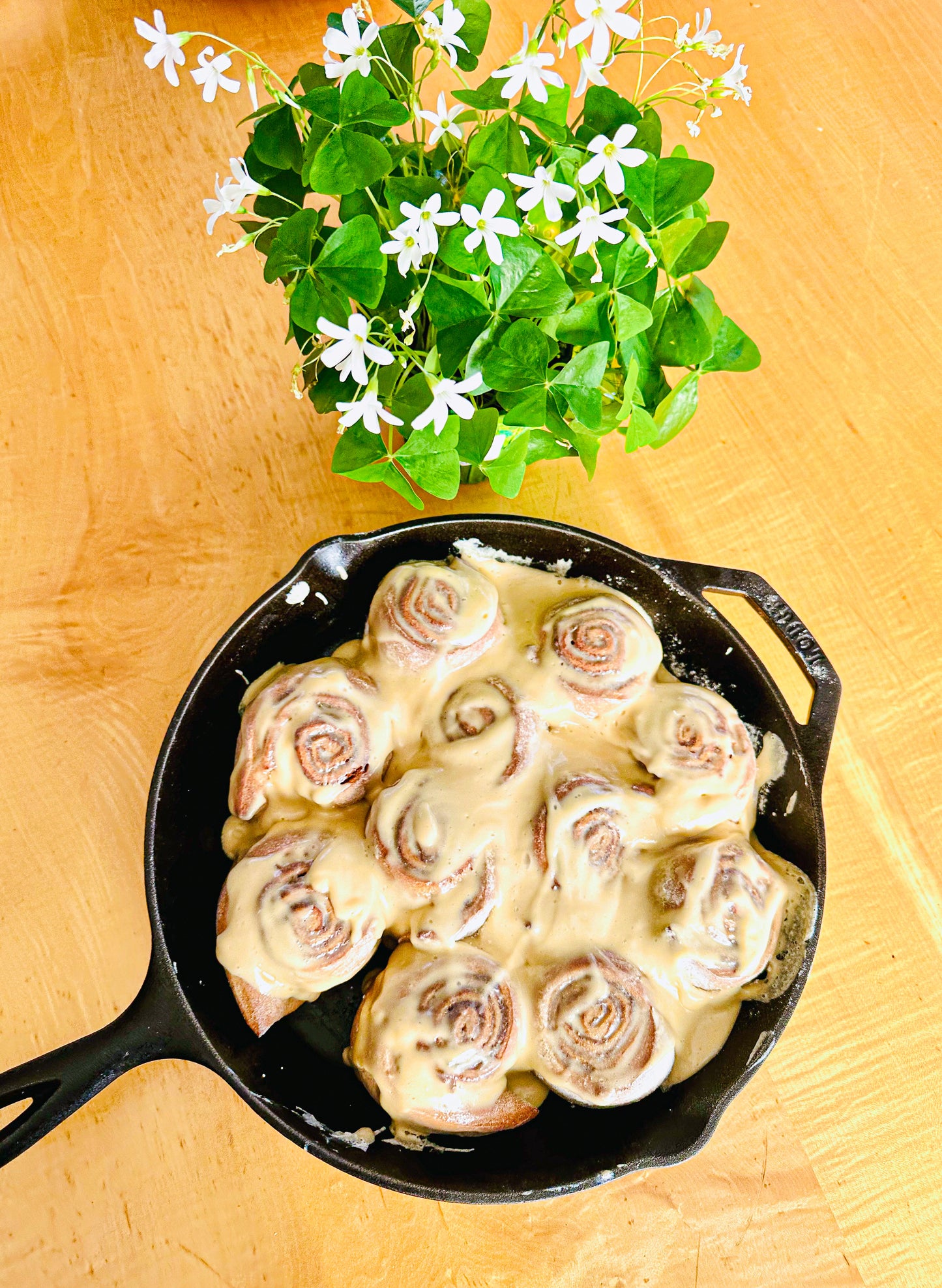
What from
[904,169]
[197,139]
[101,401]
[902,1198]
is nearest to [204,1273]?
[902,1198]

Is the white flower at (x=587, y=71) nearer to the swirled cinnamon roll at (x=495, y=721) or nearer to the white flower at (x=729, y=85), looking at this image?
the white flower at (x=729, y=85)

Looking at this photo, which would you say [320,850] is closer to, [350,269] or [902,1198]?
[350,269]

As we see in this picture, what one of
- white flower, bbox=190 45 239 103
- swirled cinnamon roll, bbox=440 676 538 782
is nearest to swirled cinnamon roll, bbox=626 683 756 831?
swirled cinnamon roll, bbox=440 676 538 782

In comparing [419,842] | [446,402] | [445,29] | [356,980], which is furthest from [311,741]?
[445,29]

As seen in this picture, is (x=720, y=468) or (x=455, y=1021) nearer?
(x=455, y=1021)

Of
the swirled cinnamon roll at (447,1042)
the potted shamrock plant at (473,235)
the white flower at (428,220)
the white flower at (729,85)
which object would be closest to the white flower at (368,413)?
the potted shamrock plant at (473,235)

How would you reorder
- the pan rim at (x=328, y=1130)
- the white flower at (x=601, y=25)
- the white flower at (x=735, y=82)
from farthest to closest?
the pan rim at (x=328, y=1130) < the white flower at (x=735, y=82) < the white flower at (x=601, y=25)

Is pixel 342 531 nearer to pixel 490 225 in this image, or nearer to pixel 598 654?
pixel 598 654
